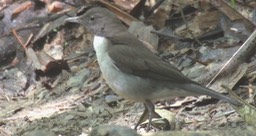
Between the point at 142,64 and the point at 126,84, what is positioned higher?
the point at 142,64

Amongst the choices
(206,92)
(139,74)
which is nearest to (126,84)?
(139,74)

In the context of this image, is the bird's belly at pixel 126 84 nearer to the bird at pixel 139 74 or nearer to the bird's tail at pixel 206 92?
the bird at pixel 139 74

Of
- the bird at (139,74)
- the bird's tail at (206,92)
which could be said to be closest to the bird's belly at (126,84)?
the bird at (139,74)

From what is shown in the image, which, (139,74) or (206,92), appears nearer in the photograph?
(206,92)

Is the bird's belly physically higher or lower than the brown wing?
lower

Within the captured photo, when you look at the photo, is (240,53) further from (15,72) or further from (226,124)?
(15,72)

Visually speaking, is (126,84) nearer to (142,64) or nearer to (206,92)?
(142,64)

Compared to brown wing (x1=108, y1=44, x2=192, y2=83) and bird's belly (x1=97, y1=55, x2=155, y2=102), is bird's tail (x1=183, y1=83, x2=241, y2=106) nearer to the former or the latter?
brown wing (x1=108, y1=44, x2=192, y2=83)

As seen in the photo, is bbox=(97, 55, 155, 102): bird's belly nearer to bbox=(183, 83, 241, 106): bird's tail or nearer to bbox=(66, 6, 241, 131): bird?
bbox=(66, 6, 241, 131): bird

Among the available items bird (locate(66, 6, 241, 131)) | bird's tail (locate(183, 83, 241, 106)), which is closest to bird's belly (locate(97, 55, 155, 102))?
bird (locate(66, 6, 241, 131))

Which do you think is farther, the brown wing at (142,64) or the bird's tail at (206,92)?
the brown wing at (142,64)

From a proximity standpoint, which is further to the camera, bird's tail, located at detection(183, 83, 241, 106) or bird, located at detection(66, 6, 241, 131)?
bird, located at detection(66, 6, 241, 131)

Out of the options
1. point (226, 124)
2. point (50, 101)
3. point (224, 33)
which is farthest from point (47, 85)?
point (226, 124)
